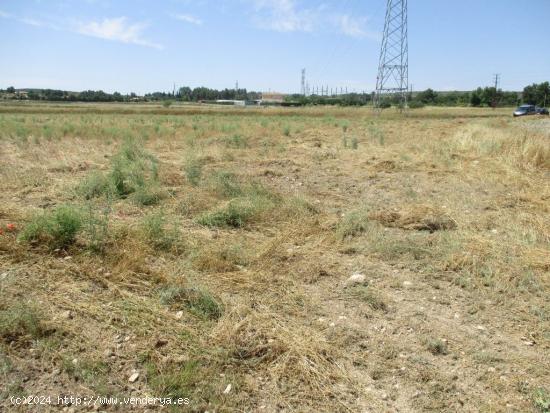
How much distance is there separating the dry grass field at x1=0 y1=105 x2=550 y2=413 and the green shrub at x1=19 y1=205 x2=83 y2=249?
0.02 meters

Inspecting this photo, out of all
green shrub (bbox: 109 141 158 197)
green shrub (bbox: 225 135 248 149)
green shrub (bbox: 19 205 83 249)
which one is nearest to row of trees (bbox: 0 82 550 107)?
green shrub (bbox: 225 135 248 149)

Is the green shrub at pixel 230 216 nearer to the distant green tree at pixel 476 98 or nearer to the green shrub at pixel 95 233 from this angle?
the green shrub at pixel 95 233

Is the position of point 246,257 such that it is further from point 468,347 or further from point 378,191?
point 378,191

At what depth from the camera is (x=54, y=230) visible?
4.29 meters

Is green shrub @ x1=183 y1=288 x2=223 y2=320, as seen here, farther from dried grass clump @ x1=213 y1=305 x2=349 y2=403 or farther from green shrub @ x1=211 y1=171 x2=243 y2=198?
green shrub @ x1=211 y1=171 x2=243 y2=198

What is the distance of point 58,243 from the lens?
4316mm

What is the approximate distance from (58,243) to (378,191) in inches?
213

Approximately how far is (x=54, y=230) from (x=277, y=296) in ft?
8.07

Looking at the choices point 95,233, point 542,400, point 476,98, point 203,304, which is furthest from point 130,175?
point 476,98

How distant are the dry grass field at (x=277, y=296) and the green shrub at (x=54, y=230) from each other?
21 mm

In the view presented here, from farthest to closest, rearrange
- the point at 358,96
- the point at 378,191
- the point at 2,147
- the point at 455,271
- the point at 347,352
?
the point at 358,96 < the point at 2,147 < the point at 378,191 < the point at 455,271 < the point at 347,352

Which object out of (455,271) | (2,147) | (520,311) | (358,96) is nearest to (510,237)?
(455,271)

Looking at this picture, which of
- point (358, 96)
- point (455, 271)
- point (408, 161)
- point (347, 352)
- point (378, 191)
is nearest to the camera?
point (347, 352)

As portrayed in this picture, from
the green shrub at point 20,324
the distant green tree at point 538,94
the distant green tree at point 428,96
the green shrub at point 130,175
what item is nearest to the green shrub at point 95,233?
the green shrub at point 20,324
